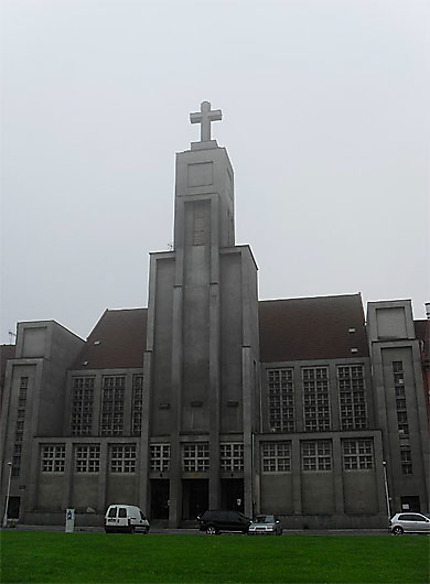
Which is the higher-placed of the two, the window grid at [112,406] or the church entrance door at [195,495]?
the window grid at [112,406]

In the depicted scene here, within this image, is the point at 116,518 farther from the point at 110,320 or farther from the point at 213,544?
the point at 110,320

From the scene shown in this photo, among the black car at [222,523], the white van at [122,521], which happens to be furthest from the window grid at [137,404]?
the black car at [222,523]

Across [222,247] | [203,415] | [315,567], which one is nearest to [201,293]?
[222,247]

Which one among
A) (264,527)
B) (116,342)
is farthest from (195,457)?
(116,342)

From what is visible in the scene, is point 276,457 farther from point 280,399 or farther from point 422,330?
point 422,330

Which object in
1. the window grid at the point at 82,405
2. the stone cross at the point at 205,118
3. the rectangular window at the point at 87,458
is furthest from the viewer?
the stone cross at the point at 205,118

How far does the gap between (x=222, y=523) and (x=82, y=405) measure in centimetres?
2443

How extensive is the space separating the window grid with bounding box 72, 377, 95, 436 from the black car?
22.5 m

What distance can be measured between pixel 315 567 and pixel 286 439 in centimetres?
3185

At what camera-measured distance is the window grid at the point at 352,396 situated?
→ 5188 cm

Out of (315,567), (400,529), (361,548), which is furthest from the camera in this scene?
(400,529)

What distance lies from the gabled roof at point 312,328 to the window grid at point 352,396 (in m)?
1.62

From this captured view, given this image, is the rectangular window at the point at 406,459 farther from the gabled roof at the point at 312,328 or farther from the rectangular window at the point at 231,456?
the rectangular window at the point at 231,456

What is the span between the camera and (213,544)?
22797mm
